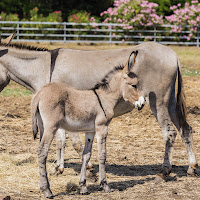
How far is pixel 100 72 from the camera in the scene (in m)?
6.83

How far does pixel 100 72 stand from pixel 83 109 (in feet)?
4.23

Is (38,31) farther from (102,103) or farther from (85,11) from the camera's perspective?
(102,103)

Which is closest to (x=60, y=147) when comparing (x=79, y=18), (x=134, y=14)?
(x=134, y=14)

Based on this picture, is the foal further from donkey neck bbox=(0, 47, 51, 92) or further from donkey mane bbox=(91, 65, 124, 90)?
donkey neck bbox=(0, 47, 51, 92)

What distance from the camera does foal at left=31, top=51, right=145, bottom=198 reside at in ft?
17.8

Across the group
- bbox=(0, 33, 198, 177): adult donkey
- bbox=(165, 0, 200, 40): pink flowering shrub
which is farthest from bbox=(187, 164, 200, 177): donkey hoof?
bbox=(165, 0, 200, 40): pink flowering shrub

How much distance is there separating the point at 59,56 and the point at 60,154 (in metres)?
1.58

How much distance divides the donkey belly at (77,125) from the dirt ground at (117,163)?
859mm

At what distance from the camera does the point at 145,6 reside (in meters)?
24.8

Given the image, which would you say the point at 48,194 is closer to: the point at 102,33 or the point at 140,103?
the point at 140,103

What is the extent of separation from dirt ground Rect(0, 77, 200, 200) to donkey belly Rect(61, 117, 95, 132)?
859 mm

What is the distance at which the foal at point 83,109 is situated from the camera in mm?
5438

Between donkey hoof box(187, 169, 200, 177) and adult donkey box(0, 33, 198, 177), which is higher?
adult donkey box(0, 33, 198, 177)

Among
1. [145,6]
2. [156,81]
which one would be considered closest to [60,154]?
[156,81]
